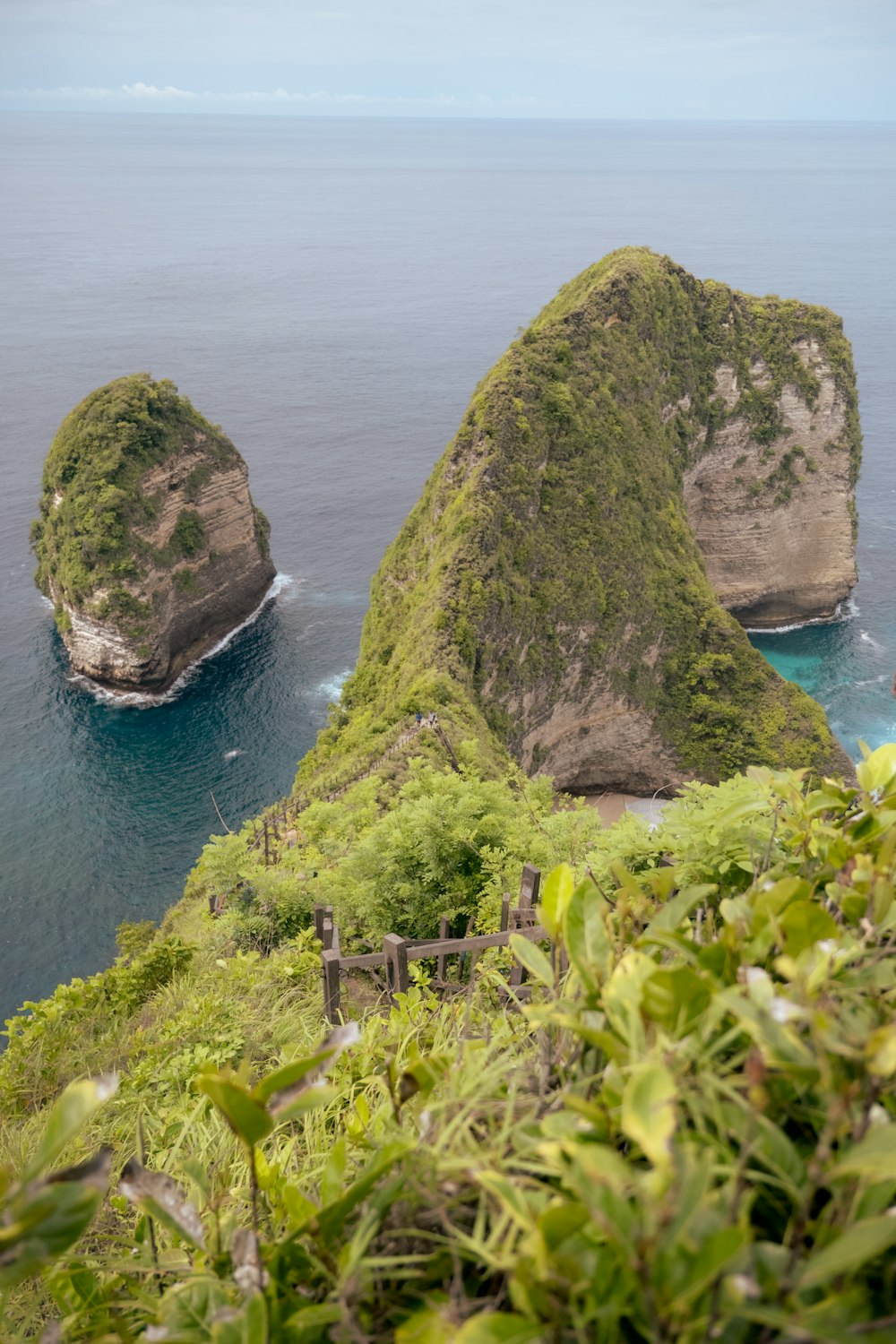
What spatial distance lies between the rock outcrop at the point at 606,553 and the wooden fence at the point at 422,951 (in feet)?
57.1

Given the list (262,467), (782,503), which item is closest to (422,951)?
(782,503)

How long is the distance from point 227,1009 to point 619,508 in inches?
1436

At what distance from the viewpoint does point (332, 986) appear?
7.84 m

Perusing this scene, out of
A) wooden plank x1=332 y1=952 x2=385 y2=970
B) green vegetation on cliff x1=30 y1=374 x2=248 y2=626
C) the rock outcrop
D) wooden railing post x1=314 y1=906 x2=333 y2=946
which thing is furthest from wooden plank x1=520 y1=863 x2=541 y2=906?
green vegetation on cliff x1=30 y1=374 x2=248 y2=626

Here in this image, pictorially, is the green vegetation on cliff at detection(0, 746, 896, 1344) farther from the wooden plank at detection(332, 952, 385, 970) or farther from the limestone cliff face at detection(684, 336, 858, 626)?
the limestone cliff face at detection(684, 336, 858, 626)

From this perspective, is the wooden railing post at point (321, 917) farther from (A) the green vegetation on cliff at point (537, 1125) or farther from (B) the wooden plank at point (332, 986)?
(B) the wooden plank at point (332, 986)

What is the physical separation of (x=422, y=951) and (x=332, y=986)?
1247mm

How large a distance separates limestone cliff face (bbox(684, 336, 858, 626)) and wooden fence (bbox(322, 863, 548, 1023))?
Answer: 161ft

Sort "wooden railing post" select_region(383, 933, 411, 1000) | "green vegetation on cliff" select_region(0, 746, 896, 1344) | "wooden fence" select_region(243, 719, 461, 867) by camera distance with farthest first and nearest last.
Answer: "wooden fence" select_region(243, 719, 461, 867) < "wooden railing post" select_region(383, 933, 411, 1000) < "green vegetation on cliff" select_region(0, 746, 896, 1344)

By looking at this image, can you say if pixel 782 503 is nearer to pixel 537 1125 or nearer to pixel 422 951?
pixel 422 951

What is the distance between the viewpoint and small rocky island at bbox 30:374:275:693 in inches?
1988

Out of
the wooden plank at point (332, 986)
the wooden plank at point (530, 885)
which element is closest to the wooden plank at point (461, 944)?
the wooden plank at point (530, 885)

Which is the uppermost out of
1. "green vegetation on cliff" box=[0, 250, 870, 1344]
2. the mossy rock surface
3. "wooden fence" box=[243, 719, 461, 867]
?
"green vegetation on cliff" box=[0, 250, 870, 1344]

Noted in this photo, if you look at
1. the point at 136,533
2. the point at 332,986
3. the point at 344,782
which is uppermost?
the point at 332,986
